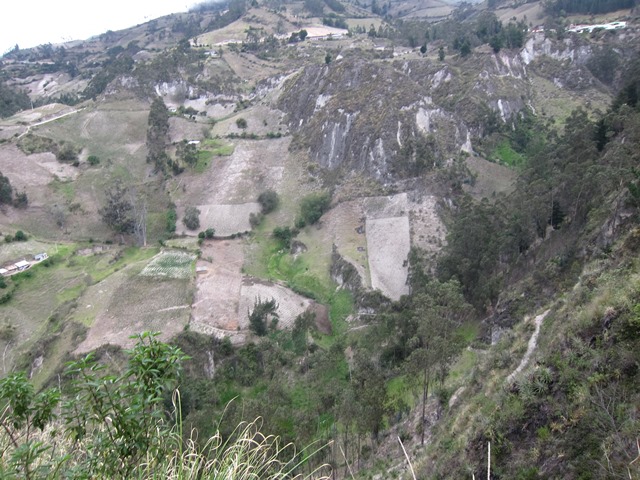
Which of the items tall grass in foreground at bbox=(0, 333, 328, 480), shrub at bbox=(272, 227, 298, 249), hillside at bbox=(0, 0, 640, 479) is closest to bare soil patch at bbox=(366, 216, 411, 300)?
hillside at bbox=(0, 0, 640, 479)

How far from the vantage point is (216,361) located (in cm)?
3322

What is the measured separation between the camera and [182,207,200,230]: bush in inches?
2082

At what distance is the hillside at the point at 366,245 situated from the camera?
1308 cm

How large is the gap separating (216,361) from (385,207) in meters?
24.8

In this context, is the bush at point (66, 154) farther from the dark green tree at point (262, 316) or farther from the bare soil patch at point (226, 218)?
the dark green tree at point (262, 316)

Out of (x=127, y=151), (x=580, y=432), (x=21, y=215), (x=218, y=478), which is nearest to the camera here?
(x=218, y=478)

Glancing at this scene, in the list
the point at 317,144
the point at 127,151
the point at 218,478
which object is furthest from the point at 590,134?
the point at 127,151

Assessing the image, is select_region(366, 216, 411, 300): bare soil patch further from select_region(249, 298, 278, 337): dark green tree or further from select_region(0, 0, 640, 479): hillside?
select_region(249, 298, 278, 337): dark green tree

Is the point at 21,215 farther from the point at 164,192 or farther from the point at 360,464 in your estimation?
the point at 360,464

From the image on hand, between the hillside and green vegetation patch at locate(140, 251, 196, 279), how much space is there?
27 cm

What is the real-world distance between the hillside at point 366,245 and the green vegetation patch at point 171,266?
0.27 metres

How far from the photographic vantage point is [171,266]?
43.9m

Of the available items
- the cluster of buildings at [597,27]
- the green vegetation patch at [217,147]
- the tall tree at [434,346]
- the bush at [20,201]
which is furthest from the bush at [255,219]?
the cluster of buildings at [597,27]

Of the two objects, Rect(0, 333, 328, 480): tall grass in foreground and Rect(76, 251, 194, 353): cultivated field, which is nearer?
Rect(0, 333, 328, 480): tall grass in foreground
